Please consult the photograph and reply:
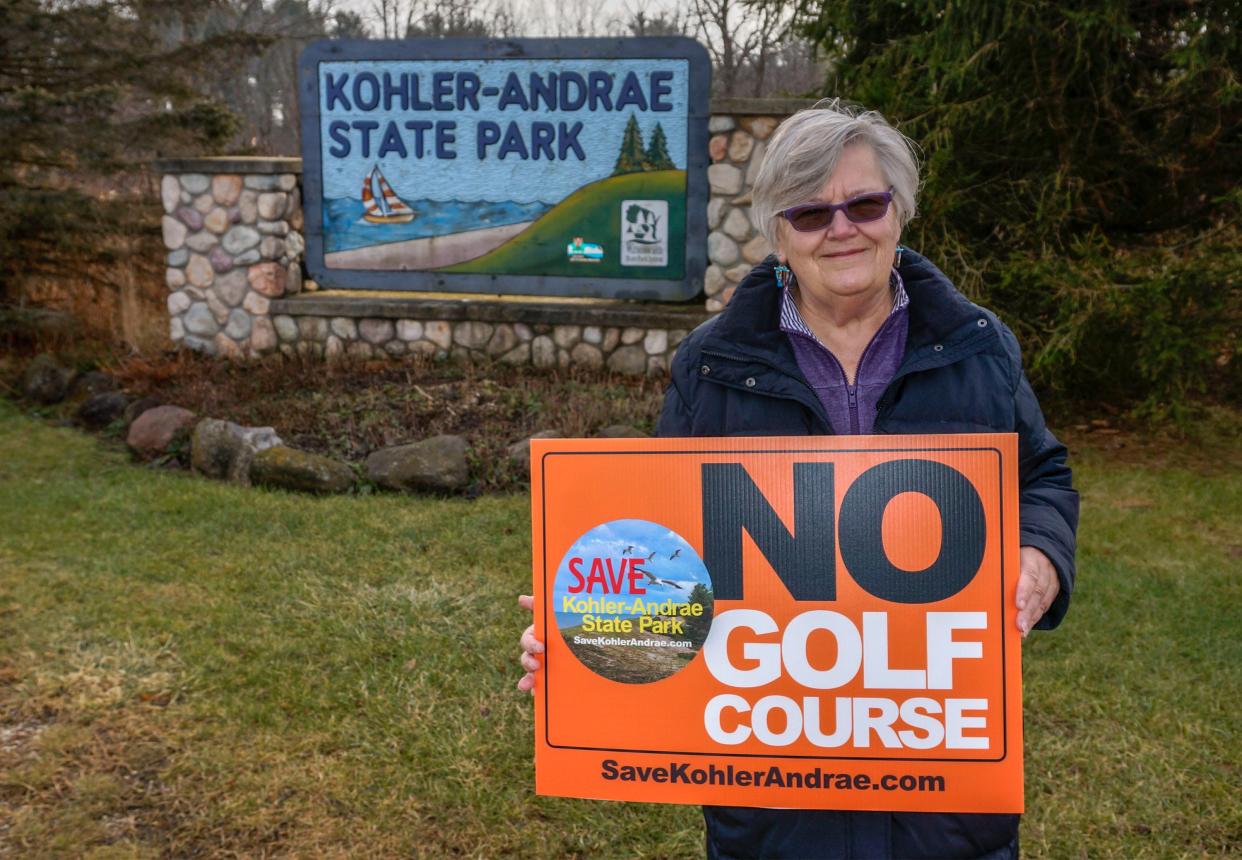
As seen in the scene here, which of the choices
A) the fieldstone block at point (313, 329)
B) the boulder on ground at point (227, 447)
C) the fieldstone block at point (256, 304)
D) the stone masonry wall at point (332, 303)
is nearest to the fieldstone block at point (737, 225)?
the stone masonry wall at point (332, 303)

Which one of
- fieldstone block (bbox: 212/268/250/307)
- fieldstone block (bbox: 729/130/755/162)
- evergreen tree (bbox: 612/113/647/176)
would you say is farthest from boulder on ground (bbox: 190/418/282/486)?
fieldstone block (bbox: 729/130/755/162)

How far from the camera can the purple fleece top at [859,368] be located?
1.98 meters

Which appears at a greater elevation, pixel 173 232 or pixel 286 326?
pixel 173 232

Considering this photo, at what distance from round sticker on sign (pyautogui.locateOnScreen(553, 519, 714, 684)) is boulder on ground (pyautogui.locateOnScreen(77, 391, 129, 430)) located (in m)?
7.30

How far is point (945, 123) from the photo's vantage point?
25.0 feet

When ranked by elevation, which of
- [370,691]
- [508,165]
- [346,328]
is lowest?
[370,691]

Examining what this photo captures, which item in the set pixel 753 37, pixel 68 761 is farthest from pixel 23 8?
pixel 753 37

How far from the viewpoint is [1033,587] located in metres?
1.86

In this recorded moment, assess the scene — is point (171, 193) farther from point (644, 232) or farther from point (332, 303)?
point (644, 232)

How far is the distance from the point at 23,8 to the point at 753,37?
39.6 feet

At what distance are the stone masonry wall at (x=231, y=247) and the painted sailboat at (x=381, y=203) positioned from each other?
0.67 m

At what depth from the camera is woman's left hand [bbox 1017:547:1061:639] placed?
1845 millimetres

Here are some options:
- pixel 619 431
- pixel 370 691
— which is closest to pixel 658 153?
pixel 619 431

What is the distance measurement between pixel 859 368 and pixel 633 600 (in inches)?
23.4
